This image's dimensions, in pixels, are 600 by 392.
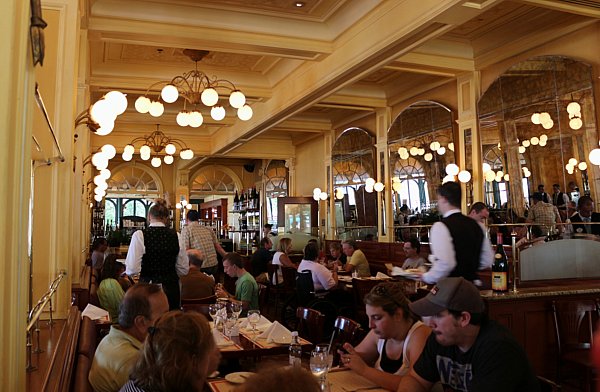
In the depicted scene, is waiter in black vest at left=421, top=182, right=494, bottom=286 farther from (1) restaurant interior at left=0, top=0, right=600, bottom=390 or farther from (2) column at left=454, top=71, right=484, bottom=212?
(2) column at left=454, top=71, right=484, bottom=212

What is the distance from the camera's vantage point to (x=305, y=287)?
22.9ft

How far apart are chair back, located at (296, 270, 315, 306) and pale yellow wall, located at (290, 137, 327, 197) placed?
762 cm

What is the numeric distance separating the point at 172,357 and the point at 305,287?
525 cm

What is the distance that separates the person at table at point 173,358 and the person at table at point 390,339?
1.05m

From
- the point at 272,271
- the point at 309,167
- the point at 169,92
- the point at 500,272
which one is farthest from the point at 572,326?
the point at 309,167

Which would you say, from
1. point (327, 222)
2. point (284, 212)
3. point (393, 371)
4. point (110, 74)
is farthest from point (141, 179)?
point (393, 371)

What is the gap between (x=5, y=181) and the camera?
1.13m

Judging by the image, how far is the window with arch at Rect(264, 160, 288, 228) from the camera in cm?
1820

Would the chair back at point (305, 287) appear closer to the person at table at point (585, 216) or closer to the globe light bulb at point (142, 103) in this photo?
the globe light bulb at point (142, 103)

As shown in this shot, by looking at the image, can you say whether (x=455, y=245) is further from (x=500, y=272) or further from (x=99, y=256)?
(x=99, y=256)

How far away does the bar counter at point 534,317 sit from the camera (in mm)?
4590

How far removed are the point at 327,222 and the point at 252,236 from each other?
611cm

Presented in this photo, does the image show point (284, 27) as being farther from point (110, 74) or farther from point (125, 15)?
point (110, 74)

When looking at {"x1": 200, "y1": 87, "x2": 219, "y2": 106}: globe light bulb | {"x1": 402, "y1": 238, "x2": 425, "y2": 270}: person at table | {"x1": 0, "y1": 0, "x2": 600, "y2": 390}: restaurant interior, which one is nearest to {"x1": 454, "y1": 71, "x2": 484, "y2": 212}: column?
{"x1": 0, "y1": 0, "x2": 600, "y2": 390}: restaurant interior
